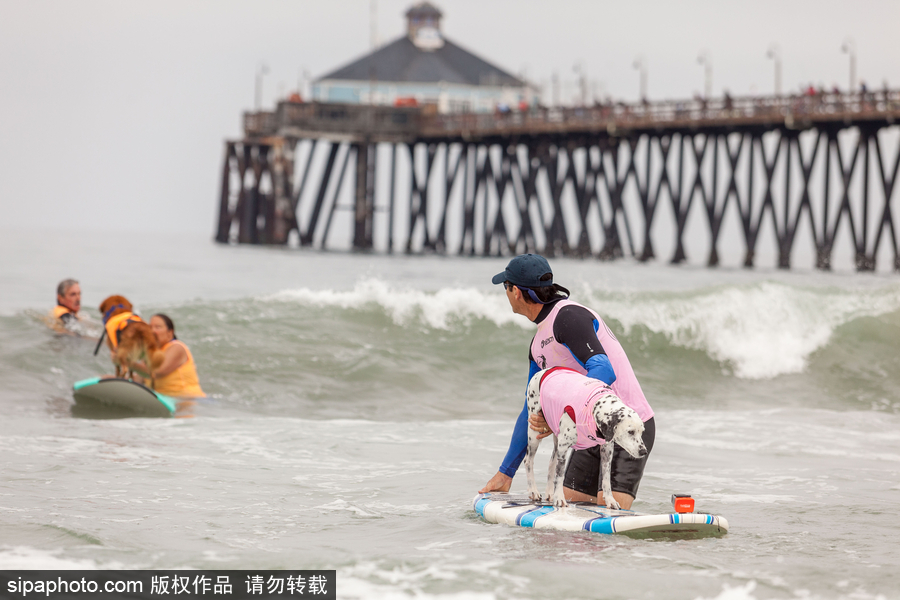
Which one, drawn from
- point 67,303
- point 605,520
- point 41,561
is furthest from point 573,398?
point 67,303

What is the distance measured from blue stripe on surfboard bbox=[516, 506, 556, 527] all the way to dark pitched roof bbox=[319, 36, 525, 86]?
57373mm

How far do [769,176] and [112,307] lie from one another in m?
27.6

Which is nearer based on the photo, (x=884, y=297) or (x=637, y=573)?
(x=637, y=573)

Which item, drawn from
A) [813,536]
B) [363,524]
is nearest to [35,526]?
[363,524]

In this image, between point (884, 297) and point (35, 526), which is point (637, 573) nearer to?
point (35, 526)

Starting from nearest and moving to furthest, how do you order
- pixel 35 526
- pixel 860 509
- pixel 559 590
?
1. pixel 559 590
2. pixel 35 526
3. pixel 860 509

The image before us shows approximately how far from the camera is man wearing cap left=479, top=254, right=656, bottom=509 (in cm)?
500

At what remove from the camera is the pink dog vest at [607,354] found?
5.11m

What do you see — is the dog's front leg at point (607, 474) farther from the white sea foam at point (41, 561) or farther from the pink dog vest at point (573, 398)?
the white sea foam at point (41, 561)

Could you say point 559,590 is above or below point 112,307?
below

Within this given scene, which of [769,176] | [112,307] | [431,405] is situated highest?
[769,176]

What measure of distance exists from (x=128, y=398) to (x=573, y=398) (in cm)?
603

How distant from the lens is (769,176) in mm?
34938

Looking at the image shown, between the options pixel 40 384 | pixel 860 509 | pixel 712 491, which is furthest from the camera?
pixel 40 384
